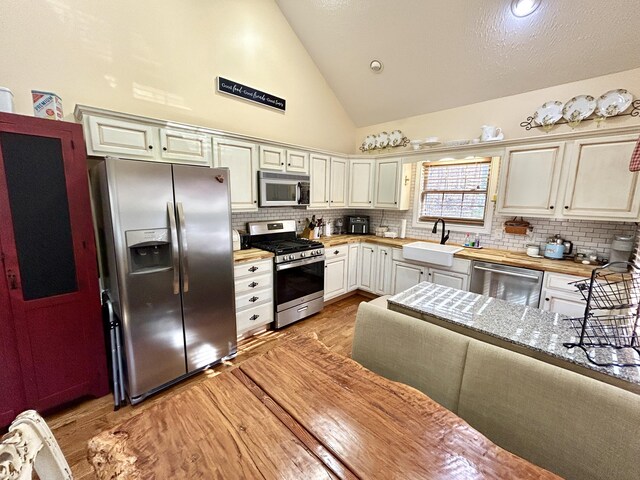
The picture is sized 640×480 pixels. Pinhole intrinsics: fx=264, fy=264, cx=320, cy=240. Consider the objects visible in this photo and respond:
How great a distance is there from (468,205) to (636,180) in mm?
1509

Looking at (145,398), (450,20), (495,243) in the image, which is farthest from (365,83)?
(145,398)

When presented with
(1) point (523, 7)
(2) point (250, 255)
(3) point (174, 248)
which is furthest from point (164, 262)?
(1) point (523, 7)

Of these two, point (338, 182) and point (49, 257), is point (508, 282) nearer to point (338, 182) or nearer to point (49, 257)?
point (338, 182)

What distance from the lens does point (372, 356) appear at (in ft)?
5.20

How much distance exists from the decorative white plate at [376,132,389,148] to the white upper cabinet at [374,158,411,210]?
0.40m

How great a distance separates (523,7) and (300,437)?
3518 mm

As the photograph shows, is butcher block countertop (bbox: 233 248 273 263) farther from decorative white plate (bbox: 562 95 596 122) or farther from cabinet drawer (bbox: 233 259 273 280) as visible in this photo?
decorative white plate (bbox: 562 95 596 122)

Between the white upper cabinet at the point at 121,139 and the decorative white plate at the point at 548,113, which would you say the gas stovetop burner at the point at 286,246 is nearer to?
the white upper cabinet at the point at 121,139

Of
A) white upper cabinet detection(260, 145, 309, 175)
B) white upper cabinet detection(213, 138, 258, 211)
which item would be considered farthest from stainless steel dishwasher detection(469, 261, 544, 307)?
white upper cabinet detection(213, 138, 258, 211)

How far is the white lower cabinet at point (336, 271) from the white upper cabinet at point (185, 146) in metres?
1.84

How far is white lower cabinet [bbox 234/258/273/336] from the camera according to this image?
8.71ft

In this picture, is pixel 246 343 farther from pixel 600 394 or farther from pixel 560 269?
pixel 560 269

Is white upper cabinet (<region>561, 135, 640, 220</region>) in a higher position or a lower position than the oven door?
higher

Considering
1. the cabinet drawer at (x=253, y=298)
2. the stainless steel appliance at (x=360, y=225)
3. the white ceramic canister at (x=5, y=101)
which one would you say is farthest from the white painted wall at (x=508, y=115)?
the white ceramic canister at (x=5, y=101)
